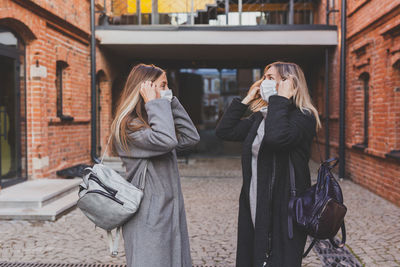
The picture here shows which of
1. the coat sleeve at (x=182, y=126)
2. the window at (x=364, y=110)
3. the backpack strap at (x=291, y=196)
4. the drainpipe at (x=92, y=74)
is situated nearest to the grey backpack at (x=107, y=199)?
the coat sleeve at (x=182, y=126)

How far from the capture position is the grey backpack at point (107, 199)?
192 cm

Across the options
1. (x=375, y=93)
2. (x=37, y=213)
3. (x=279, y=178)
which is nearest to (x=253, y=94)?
(x=279, y=178)

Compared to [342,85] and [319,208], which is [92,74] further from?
[319,208]

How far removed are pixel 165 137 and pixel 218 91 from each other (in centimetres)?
1226

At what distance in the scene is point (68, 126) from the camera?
8164 mm

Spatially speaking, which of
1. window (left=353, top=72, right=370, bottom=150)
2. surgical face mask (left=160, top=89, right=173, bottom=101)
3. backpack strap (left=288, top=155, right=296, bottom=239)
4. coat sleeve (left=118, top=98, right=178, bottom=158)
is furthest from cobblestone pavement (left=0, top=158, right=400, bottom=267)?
surgical face mask (left=160, top=89, right=173, bottom=101)

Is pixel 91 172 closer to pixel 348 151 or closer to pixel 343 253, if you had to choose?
pixel 343 253

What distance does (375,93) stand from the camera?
7.16 m

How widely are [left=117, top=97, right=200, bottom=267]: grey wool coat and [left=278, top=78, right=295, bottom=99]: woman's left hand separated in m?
0.58

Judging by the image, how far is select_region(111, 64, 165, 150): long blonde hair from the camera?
207cm

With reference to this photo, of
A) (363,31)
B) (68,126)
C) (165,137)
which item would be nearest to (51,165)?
(68,126)

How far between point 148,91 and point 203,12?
9.62 metres

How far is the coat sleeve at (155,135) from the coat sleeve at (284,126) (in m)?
0.52

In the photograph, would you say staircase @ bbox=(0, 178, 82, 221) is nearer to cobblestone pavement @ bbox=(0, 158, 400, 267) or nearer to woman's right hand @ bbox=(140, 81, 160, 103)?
cobblestone pavement @ bbox=(0, 158, 400, 267)
